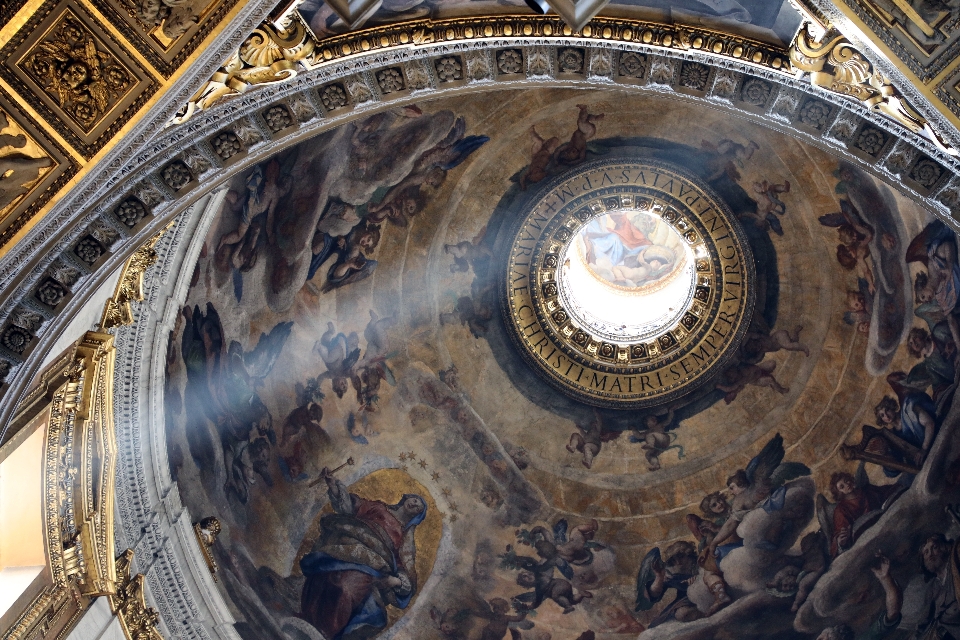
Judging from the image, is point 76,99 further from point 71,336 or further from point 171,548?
point 171,548

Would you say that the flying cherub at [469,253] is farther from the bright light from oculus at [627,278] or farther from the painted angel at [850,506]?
the painted angel at [850,506]

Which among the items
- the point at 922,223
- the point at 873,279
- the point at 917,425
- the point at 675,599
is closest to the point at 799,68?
the point at 922,223

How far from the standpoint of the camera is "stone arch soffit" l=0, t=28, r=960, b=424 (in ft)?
20.4

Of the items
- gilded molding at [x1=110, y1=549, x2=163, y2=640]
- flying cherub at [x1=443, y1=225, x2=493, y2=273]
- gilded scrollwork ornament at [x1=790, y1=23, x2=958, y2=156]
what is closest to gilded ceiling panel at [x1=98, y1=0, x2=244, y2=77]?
gilded scrollwork ornament at [x1=790, y1=23, x2=958, y2=156]

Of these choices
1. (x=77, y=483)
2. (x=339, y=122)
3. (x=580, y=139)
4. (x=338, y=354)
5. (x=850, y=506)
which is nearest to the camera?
(x=339, y=122)

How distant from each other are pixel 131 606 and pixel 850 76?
988 centimetres

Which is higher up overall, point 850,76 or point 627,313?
point 627,313

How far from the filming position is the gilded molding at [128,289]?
992cm

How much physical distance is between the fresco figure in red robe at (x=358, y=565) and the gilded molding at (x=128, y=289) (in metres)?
5.29

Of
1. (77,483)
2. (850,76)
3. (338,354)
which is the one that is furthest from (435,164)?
(850,76)

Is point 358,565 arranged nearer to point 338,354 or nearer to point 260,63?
point 338,354

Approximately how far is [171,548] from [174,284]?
11.8ft

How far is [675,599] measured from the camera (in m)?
14.9

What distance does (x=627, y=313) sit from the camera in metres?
17.4
